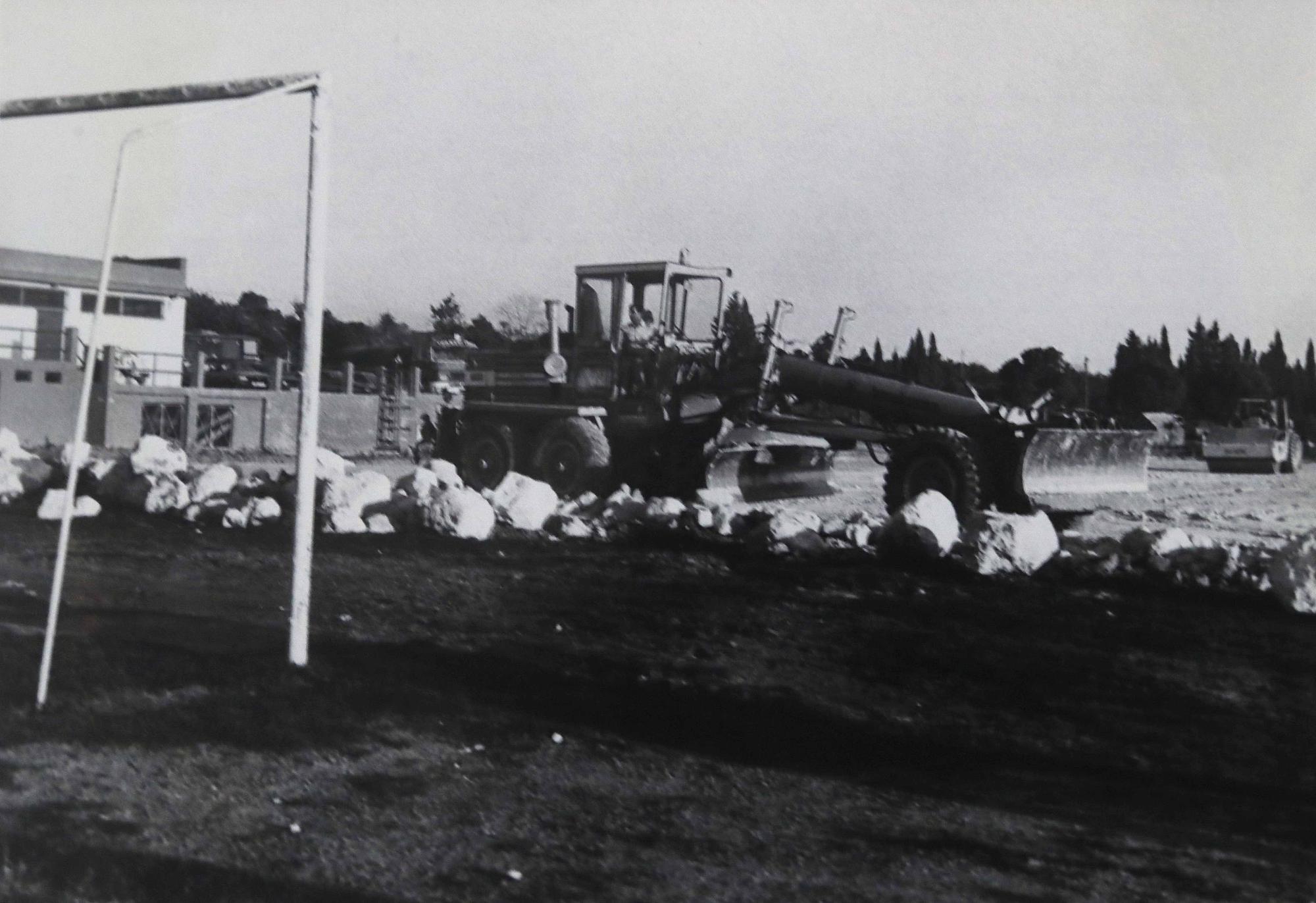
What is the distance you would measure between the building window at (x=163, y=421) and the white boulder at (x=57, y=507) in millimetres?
405

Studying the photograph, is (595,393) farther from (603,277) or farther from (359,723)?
(359,723)

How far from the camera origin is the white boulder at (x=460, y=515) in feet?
16.1

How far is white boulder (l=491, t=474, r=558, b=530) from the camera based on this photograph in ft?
17.0

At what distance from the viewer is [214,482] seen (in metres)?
5.44

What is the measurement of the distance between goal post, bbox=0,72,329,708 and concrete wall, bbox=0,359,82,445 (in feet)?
5.02

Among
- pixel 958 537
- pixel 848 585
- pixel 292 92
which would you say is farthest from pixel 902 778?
pixel 292 92

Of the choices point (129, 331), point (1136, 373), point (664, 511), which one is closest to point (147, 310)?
point (129, 331)

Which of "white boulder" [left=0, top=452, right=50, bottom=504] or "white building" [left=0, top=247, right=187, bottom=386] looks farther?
"white boulder" [left=0, top=452, right=50, bottom=504]

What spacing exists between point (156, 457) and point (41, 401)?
63 centimetres

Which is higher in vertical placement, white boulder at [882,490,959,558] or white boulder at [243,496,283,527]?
white boulder at [882,490,959,558]

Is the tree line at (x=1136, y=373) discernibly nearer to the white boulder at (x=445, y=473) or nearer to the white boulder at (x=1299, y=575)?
the white boulder at (x=1299, y=575)

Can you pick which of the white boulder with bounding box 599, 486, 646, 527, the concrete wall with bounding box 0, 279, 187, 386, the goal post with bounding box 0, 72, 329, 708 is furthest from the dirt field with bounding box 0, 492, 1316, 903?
the concrete wall with bounding box 0, 279, 187, 386

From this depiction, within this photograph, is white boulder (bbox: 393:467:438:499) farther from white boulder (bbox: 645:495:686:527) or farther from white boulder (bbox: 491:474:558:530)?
white boulder (bbox: 645:495:686:527)

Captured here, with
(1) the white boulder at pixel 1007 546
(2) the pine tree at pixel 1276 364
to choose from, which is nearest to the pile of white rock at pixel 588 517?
(1) the white boulder at pixel 1007 546
